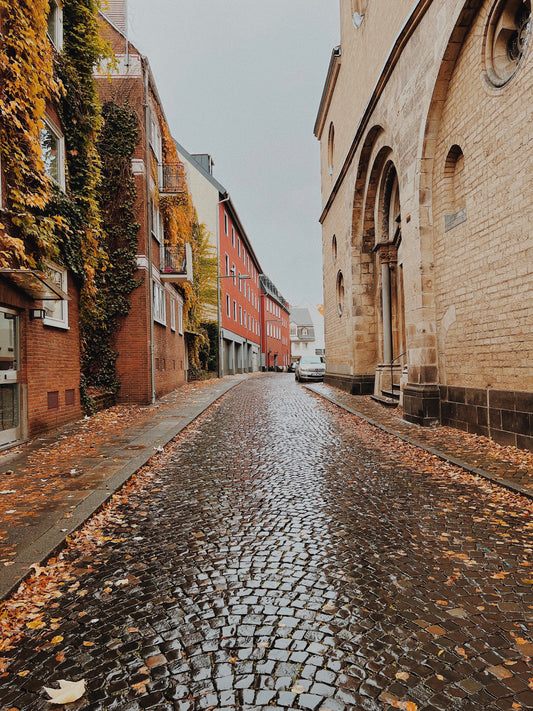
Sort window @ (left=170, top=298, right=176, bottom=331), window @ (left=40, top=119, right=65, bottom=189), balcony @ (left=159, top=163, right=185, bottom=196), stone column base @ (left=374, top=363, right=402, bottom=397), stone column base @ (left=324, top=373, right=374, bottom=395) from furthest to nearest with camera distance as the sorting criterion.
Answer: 1. window @ (left=170, top=298, right=176, bottom=331)
2. balcony @ (left=159, top=163, right=185, bottom=196)
3. stone column base @ (left=324, top=373, right=374, bottom=395)
4. stone column base @ (left=374, top=363, right=402, bottom=397)
5. window @ (left=40, top=119, right=65, bottom=189)

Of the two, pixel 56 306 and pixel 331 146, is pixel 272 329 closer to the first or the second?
pixel 331 146

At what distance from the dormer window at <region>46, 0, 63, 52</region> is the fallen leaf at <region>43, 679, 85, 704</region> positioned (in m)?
11.9

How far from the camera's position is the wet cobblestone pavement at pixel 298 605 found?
83.2 inches

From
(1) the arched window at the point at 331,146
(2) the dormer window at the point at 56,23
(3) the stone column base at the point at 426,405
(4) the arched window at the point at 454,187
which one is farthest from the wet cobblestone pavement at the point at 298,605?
(1) the arched window at the point at 331,146

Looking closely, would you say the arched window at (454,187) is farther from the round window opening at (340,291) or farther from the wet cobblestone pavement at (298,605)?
the round window opening at (340,291)

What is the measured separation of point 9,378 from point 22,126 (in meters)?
4.10

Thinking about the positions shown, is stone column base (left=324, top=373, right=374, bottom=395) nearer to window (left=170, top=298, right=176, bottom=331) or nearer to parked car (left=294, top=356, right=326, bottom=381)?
window (left=170, top=298, right=176, bottom=331)

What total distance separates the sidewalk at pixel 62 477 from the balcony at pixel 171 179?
10363 millimetres

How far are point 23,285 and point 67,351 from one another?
2815 millimetres

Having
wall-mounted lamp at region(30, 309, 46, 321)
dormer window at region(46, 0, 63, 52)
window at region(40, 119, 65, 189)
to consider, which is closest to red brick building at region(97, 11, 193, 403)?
dormer window at region(46, 0, 63, 52)

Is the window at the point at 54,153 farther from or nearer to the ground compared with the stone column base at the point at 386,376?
farther from the ground

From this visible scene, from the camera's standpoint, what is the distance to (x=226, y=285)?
1415 inches

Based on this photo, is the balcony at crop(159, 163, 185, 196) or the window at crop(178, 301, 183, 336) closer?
the balcony at crop(159, 163, 185, 196)

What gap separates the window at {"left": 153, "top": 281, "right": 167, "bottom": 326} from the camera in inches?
639
